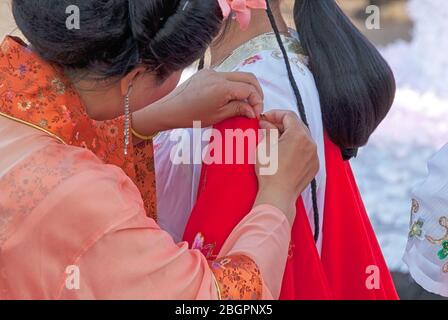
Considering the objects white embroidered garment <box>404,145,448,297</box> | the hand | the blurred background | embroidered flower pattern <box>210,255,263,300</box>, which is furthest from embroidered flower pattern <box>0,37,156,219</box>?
the blurred background

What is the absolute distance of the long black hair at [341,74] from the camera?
128 cm

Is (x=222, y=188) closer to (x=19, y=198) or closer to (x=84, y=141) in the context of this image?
(x=84, y=141)

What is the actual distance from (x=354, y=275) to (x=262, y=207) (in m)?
0.22

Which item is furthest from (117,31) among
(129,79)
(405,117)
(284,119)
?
(405,117)

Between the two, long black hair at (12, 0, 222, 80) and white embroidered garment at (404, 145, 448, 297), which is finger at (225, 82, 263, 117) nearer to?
long black hair at (12, 0, 222, 80)

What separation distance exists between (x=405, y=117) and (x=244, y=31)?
2647mm

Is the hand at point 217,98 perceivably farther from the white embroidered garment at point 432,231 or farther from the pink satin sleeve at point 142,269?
the white embroidered garment at point 432,231

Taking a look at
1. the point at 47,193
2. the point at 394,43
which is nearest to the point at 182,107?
the point at 47,193

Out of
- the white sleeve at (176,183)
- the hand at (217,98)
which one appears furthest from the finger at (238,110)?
the white sleeve at (176,183)

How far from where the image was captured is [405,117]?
388cm

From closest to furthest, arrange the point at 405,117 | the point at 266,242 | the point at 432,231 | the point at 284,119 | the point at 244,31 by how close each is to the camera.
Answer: the point at 266,242
the point at 284,119
the point at 244,31
the point at 432,231
the point at 405,117

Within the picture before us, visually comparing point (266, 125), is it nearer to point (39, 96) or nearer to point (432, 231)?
point (39, 96)

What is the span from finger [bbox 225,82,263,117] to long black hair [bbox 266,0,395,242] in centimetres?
8

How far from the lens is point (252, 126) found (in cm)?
122
